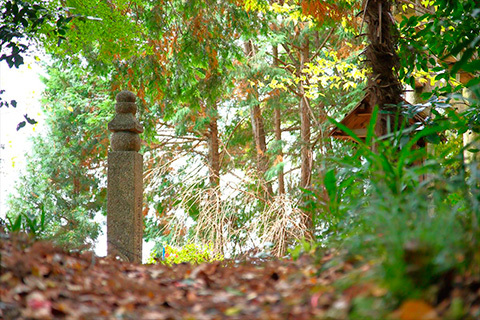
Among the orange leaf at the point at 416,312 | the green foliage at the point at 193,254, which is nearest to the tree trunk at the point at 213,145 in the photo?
the green foliage at the point at 193,254

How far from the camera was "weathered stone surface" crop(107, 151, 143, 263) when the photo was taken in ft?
14.3

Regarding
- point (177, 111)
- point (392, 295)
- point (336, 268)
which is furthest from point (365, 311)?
point (177, 111)

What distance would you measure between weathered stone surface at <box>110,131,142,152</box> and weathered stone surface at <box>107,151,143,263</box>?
0.31 ft

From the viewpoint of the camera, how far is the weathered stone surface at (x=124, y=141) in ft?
14.9

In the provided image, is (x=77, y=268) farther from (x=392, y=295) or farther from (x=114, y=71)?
(x=114, y=71)

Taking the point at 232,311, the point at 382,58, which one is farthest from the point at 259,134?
the point at 232,311

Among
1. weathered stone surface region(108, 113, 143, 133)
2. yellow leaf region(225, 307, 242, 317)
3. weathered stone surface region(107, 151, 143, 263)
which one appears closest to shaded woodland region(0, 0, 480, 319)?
yellow leaf region(225, 307, 242, 317)

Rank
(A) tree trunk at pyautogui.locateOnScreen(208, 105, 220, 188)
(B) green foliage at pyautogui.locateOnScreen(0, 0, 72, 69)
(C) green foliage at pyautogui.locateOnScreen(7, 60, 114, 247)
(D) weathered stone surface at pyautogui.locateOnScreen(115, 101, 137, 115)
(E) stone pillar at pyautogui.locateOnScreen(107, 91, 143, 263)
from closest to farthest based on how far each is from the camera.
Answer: (B) green foliage at pyautogui.locateOnScreen(0, 0, 72, 69)
(E) stone pillar at pyautogui.locateOnScreen(107, 91, 143, 263)
(D) weathered stone surface at pyautogui.locateOnScreen(115, 101, 137, 115)
(A) tree trunk at pyautogui.locateOnScreen(208, 105, 220, 188)
(C) green foliage at pyautogui.locateOnScreen(7, 60, 114, 247)

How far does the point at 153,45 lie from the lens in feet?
24.5

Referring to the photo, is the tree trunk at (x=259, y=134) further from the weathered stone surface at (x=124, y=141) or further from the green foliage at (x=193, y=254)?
the weathered stone surface at (x=124, y=141)

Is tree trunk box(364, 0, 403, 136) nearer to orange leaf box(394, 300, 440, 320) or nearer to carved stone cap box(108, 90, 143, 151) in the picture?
carved stone cap box(108, 90, 143, 151)

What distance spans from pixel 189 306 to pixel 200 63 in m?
6.14

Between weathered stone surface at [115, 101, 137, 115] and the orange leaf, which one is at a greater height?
weathered stone surface at [115, 101, 137, 115]

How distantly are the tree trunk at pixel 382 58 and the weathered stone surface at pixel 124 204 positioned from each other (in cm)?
220
